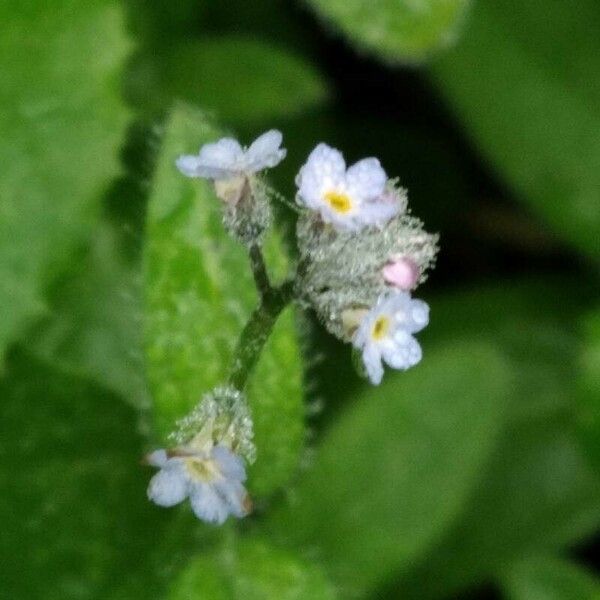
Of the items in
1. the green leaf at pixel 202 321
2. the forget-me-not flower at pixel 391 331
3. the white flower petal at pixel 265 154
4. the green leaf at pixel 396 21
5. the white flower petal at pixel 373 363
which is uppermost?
the green leaf at pixel 396 21

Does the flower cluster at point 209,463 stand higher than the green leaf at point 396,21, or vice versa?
the green leaf at point 396,21

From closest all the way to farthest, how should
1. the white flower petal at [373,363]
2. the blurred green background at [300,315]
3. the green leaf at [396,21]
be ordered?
the white flower petal at [373,363]
the blurred green background at [300,315]
the green leaf at [396,21]

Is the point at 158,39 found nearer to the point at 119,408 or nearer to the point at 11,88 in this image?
the point at 11,88

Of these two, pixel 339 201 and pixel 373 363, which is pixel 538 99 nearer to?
pixel 339 201

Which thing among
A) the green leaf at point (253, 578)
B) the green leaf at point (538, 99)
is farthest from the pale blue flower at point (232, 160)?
the green leaf at point (538, 99)

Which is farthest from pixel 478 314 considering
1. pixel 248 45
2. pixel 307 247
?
pixel 307 247

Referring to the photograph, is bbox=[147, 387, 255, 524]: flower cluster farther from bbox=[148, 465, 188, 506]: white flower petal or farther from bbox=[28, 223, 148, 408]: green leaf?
bbox=[28, 223, 148, 408]: green leaf

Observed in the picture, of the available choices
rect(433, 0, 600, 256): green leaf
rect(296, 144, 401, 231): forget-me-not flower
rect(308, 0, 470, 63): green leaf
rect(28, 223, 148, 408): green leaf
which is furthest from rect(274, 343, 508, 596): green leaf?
rect(296, 144, 401, 231): forget-me-not flower

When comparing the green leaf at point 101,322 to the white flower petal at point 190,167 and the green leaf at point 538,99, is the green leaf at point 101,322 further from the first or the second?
the white flower petal at point 190,167
